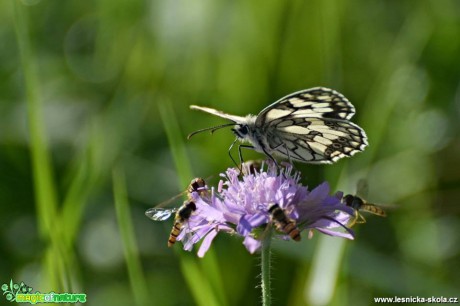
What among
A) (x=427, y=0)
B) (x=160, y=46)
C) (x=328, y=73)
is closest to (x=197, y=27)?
(x=160, y=46)

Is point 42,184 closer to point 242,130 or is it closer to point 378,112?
point 242,130

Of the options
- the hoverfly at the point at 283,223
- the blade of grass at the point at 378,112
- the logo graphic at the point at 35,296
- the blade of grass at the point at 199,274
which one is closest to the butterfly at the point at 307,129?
the blade of grass at the point at 199,274

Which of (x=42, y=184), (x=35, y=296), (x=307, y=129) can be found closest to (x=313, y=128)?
(x=307, y=129)

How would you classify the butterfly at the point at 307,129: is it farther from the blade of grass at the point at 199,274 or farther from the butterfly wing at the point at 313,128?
the blade of grass at the point at 199,274

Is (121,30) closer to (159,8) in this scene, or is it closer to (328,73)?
(159,8)

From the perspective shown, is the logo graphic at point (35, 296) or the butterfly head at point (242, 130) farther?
the butterfly head at point (242, 130)

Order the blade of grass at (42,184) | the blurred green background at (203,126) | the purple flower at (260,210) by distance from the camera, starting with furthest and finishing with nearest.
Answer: the blurred green background at (203,126), the blade of grass at (42,184), the purple flower at (260,210)

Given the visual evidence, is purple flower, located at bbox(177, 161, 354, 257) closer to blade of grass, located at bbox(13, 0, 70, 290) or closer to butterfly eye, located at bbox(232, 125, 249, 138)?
butterfly eye, located at bbox(232, 125, 249, 138)

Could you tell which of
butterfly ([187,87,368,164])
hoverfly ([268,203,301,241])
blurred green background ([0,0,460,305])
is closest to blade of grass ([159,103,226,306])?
blurred green background ([0,0,460,305])
